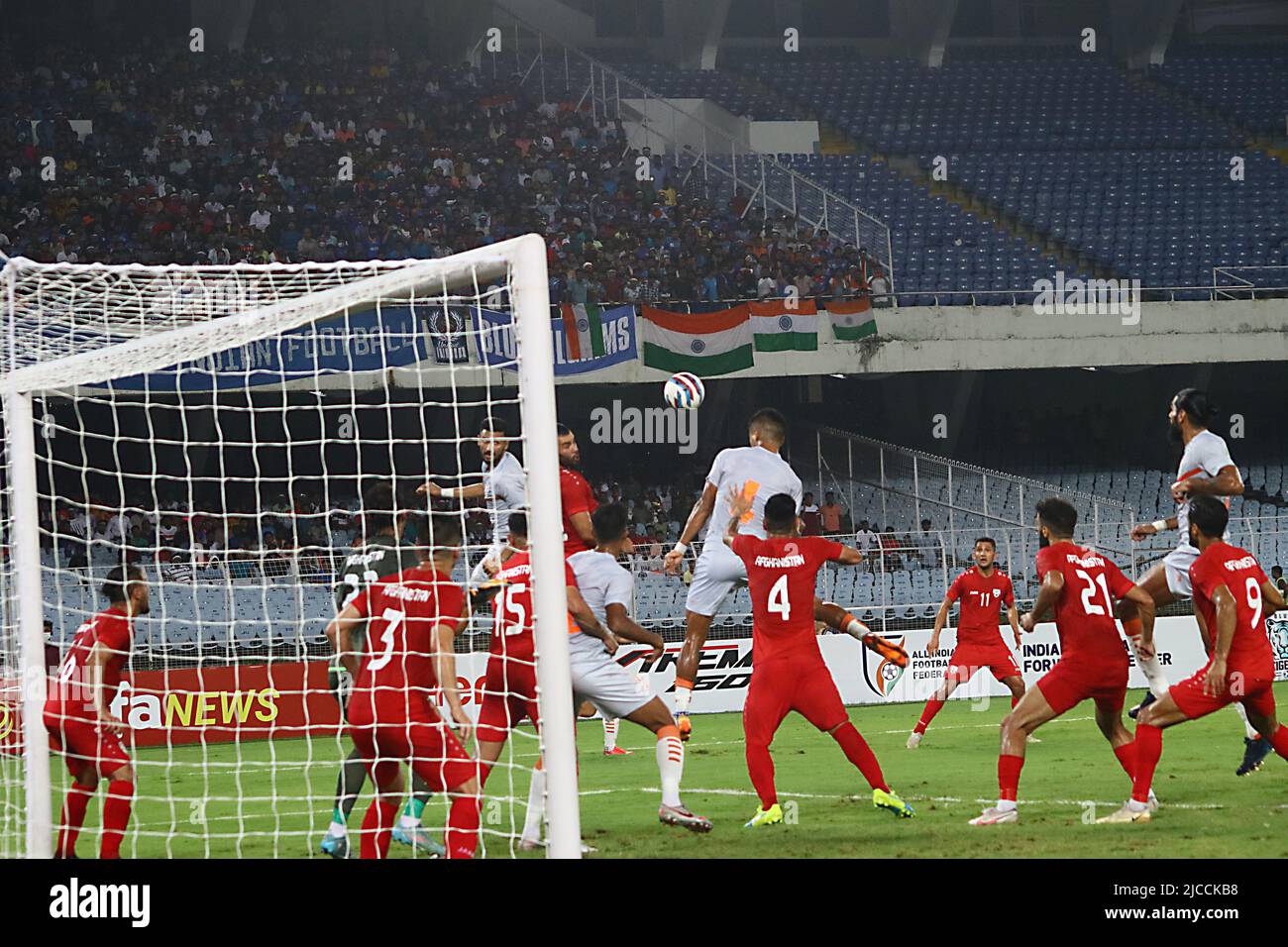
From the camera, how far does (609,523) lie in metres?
8.94

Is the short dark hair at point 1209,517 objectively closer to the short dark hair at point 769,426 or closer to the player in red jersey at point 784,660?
the player in red jersey at point 784,660

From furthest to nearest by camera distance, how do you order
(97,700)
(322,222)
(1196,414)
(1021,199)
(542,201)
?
(1021,199) < (542,201) < (322,222) < (1196,414) < (97,700)

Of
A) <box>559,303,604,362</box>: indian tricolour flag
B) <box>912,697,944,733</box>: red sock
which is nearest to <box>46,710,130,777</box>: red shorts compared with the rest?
<box>912,697,944,733</box>: red sock

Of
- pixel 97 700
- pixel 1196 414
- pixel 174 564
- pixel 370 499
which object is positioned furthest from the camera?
pixel 174 564

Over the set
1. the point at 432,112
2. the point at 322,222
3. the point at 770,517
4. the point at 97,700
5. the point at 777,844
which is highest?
the point at 432,112

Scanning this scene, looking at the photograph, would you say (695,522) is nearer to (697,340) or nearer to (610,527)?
(610,527)

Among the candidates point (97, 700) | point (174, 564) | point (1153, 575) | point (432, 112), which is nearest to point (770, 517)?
point (1153, 575)

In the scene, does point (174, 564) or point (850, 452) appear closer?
point (174, 564)

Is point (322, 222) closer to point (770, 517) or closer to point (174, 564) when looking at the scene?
point (174, 564)

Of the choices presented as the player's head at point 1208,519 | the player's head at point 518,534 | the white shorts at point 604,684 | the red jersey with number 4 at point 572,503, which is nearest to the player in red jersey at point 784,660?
the white shorts at point 604,684

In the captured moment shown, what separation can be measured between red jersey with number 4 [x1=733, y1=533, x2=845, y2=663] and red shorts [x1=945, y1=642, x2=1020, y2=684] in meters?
4.81

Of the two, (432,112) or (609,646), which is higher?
(432,112)

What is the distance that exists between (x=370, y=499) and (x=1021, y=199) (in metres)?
25.4

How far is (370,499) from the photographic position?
8039 mm
